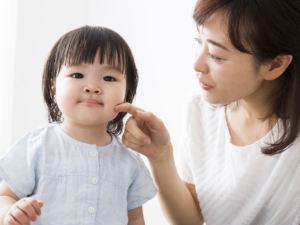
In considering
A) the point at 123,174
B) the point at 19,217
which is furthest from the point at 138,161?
the point at 19,217

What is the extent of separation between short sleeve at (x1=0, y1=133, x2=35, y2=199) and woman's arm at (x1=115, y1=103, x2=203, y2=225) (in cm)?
30

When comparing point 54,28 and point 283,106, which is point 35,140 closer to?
point 283,106

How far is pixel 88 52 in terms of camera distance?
1059 millimetres

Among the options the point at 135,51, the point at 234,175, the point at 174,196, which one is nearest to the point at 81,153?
the point at 174,196

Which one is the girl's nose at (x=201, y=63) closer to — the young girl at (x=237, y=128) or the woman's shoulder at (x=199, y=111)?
the young girl at (x=237, y=128)

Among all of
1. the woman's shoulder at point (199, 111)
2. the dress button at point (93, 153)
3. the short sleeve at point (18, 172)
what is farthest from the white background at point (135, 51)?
the short sleeve at point (18, 172)

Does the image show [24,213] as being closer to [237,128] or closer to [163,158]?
[163,158]

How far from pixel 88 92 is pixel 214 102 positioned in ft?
1.34

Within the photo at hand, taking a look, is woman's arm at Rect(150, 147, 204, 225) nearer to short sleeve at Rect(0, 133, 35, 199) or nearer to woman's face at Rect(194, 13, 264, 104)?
woman's face at Rect(194, 13, 264, 104)

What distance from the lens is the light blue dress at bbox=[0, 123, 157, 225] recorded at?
0.99 metres

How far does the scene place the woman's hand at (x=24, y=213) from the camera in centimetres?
83

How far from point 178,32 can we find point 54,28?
0.83 meters

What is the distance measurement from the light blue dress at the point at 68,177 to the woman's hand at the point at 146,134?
0.08 m

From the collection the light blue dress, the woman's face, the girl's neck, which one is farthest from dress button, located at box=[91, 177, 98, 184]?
the woman's face
